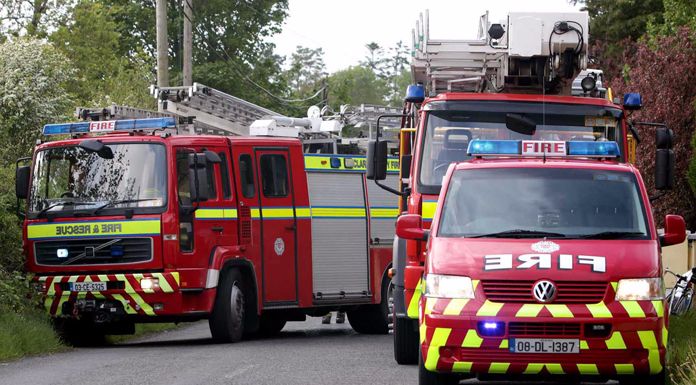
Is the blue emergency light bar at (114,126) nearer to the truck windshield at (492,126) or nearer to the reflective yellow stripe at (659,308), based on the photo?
the truck windshield at (492,126)

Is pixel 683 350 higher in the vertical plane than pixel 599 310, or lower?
lower

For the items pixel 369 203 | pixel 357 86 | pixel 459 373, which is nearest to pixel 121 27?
pixel 369 203

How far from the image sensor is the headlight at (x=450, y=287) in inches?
415

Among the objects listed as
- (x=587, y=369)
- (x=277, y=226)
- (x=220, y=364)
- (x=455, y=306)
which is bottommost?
(x=220, y=364)

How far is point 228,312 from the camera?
17844 mm

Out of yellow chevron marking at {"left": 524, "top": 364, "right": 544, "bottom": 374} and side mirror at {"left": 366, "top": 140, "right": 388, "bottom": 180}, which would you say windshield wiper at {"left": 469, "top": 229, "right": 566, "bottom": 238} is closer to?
yellow chevron marking at {"left": 524, "top": 364, "right": 544, "bottom": 374}

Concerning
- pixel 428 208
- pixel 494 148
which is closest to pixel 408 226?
pixel 494 148

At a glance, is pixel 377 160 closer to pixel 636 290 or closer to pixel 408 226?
pixel 408 226

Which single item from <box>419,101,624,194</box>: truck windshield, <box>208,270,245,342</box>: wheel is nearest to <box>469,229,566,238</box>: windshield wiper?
<box>419,101,624,194</box>: truck windshield

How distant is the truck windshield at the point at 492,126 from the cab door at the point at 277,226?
5.59 m

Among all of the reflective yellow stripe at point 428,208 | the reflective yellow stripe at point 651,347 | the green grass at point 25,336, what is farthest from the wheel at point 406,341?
the green grass at point 25,336

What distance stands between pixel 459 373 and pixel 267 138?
9.17 m

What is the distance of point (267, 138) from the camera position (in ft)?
63.6

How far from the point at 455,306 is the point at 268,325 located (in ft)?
34.9
